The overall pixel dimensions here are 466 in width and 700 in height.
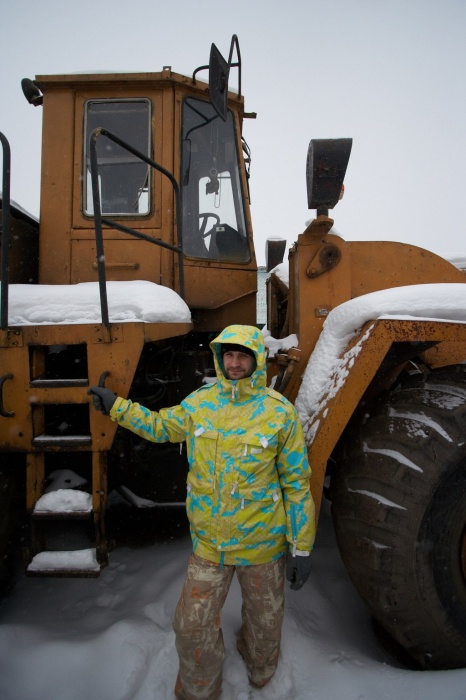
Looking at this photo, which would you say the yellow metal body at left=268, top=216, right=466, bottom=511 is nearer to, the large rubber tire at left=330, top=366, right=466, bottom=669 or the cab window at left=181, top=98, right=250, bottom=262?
the large rubber tire at left=330, top=366, right=466, bottom=669

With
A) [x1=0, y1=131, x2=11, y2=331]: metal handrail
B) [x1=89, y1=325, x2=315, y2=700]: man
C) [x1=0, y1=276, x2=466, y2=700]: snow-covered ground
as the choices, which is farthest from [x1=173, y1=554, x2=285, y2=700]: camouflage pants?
[x1=0, y1=131, x2=11, y2=331]: metal handrail

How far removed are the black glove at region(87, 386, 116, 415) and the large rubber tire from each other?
46.5 inches

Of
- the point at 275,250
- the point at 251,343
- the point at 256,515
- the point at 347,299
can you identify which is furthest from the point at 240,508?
the point at 275,250

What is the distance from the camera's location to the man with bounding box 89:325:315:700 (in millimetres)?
1692

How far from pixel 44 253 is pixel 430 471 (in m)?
2.65

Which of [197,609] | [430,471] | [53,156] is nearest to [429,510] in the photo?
[430,471]

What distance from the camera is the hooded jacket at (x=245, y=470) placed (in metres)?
1.70

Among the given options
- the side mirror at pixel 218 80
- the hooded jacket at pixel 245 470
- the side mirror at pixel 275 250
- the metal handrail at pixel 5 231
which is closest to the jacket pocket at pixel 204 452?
the hooded jacket at pixel 245 470

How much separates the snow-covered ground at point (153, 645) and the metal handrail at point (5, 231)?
154 centimetres

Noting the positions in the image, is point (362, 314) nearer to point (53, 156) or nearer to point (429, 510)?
point (429, 510)

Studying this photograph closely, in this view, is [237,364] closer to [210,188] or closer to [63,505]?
[63,505]

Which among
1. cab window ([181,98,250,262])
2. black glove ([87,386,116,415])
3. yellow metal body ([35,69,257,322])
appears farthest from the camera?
cab window ([181,98,250,262])

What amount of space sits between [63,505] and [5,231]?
1303mm

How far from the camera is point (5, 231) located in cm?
185
